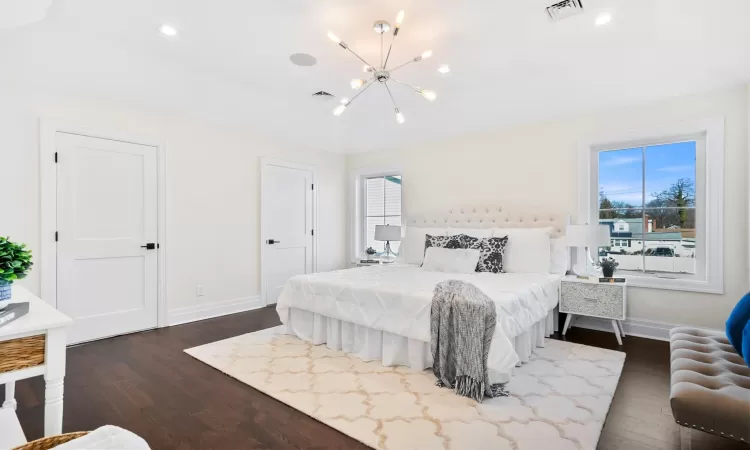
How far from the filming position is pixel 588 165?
13.1 feet

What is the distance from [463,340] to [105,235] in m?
3.55

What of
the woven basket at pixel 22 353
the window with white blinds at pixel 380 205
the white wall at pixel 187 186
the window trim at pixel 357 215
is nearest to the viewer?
the woven basket at pixel 22 353

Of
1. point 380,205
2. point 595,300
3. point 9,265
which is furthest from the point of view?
point 380,205

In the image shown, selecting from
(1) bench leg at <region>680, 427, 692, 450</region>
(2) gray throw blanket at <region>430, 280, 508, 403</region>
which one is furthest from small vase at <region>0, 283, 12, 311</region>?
(1) bench leg at <region>680, 427, 692, 450</region>

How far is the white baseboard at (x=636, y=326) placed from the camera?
3533mm

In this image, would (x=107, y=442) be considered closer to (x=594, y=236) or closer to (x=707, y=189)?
(x=594, y=236)

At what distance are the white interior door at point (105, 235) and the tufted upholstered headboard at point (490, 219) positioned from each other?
336 cm

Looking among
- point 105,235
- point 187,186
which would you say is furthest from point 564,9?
point 105,235

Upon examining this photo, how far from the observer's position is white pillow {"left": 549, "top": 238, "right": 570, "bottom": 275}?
3924 mm

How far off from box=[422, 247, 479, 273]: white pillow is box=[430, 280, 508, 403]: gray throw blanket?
1.20 m

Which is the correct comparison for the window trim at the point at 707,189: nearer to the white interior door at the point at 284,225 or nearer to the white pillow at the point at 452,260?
the white pillow at the point at 452,260

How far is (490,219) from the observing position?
462 centimetres

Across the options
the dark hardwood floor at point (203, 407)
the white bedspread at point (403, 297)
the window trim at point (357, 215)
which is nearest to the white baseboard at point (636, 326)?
the dark hardwood floor at point (203, 407)

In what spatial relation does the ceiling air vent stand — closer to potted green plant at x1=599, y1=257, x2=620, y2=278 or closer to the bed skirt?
the bed skirt
